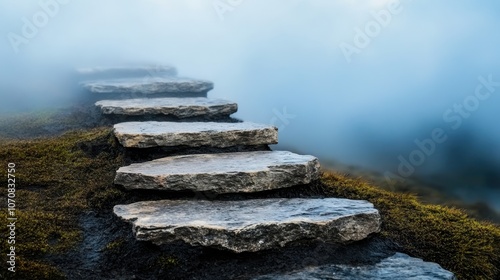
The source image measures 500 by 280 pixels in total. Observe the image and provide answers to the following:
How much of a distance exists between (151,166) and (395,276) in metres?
1.92

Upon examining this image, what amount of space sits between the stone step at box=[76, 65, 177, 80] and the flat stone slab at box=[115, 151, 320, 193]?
460cm

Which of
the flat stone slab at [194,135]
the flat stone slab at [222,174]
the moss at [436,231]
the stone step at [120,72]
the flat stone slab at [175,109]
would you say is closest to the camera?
the moss at [436,231]

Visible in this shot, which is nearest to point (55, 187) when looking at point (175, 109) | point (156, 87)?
point (175, 109)

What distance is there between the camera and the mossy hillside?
9.79ft

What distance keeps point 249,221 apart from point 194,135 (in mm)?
1430

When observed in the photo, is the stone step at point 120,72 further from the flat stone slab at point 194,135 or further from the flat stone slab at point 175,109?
the flat stone slab at point 194,135

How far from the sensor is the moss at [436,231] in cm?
321

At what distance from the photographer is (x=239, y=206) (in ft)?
10.9

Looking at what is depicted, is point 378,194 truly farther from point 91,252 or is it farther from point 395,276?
point 91,252

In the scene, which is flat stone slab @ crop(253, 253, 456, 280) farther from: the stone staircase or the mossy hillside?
the mossy hillside

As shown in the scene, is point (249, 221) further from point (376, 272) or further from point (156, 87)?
point (156, 87)

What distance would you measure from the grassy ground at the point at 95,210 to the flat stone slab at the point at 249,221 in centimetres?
21

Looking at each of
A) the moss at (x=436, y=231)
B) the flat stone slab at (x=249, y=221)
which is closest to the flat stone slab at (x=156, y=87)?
the moss at (x=436, y=231)

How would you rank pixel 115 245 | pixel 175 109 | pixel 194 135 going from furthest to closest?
pixel 175 109, pixel 194 135, pixel 115 245
